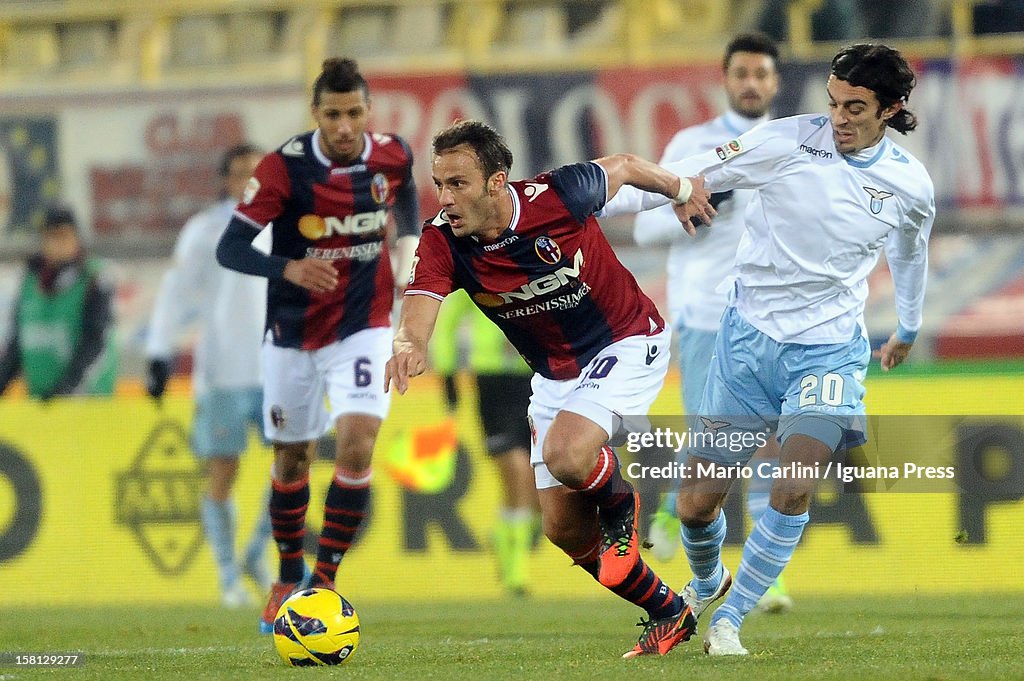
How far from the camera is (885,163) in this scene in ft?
18.6

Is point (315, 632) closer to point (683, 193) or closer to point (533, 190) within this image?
point (533, 190)

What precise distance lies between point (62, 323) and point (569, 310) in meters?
6.29

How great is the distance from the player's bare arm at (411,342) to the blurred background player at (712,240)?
252cm

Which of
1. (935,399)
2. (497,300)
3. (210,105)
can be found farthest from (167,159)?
(497,300)

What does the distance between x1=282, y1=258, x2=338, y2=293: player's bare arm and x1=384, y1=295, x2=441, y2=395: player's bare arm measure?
4.53 ft

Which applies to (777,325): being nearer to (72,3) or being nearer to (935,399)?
(935,399)

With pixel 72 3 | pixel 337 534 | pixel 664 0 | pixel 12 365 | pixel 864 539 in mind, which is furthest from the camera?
pixel 72 3

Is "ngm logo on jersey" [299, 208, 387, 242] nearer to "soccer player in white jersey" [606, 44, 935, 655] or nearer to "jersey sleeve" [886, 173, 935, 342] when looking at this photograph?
"soccer player in white jersey" [606, 44, 935, 655]

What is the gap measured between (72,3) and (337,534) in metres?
13.6

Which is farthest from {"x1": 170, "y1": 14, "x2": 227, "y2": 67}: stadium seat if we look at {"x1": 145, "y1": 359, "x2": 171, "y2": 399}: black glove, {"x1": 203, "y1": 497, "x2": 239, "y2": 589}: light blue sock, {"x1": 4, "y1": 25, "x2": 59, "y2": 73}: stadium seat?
{"x1": 145, "y1": 359, "x2": 171, "y2": 399}: black glove

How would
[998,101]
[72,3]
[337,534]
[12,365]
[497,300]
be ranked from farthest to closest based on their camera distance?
[72,3] → [998,101] → [12,365] → [337,534] → [497,300]

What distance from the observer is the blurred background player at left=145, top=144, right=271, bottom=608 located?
952cm

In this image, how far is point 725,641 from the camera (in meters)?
5.47

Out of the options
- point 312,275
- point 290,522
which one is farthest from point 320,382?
point 312,275
